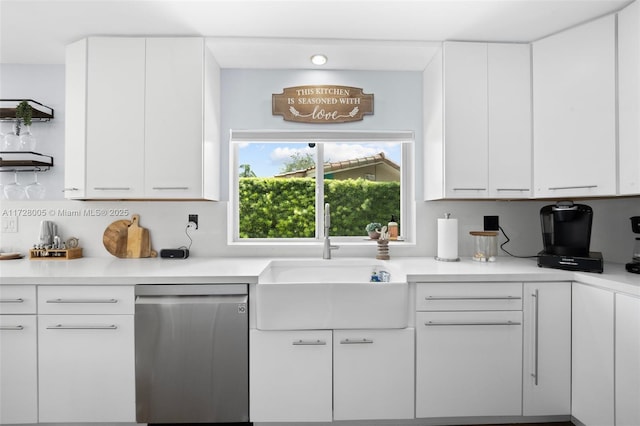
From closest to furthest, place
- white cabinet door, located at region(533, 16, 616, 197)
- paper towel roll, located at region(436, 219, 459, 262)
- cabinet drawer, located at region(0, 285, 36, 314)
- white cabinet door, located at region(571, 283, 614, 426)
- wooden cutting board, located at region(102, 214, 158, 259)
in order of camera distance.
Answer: white cabinet door, located at region(571, 283, 614, 426) < cabinet drawer, located at region(0, 285, 36, 314) < white cabinet door, located at region(533, 16, 616, 197) < paper towel roll, located at region(436, 219, 459, 262) < wooden cutting board, located at region(102, 214, 158, 259)

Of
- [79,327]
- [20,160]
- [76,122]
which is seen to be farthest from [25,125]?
[79,327]

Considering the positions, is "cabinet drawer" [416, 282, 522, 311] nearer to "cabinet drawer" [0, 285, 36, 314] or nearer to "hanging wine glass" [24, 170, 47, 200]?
"cabinet drawer" [0, 285, 36, 314]

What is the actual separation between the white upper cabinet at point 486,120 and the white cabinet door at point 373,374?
3.45ft

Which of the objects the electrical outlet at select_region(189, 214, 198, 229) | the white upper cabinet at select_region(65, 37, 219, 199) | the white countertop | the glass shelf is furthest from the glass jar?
the glass shelf

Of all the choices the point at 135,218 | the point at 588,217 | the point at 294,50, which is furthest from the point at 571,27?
the point at 135,218

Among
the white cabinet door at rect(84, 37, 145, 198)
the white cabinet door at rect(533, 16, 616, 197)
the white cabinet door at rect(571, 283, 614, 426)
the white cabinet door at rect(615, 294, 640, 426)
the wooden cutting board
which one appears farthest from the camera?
the wooden cutting board

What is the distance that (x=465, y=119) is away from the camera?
7.34 feet

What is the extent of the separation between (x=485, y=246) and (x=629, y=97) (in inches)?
45.1

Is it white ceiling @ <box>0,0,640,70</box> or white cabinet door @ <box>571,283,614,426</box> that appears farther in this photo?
white ceiling @ <box>0,0,640,70</box>

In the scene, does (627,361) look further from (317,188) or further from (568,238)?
(317,188)

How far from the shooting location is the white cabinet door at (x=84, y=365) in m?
1.81

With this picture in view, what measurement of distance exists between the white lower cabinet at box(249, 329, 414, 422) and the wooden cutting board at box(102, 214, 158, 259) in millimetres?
1224

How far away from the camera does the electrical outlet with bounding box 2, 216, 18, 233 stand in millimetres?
2539

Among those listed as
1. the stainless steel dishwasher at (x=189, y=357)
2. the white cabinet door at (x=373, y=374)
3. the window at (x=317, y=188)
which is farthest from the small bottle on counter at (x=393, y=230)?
the stainless steel dishwasher at (x=189, y=357)
